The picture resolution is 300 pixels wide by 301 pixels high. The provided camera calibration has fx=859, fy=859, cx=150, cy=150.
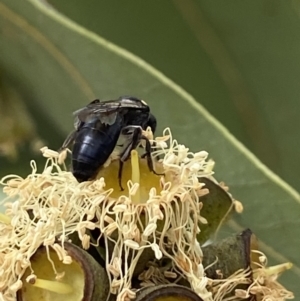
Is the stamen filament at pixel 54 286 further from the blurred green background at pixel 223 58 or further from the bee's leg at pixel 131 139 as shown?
the blurred green background at pixel 223 58

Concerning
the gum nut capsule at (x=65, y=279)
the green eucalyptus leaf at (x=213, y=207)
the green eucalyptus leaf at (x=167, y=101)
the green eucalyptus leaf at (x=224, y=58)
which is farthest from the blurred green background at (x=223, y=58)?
the gum nut capsule at (x=65, y=279)

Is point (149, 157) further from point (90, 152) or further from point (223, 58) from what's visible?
point (223, 58)

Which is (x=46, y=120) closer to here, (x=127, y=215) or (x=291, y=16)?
(x=291, y=16)

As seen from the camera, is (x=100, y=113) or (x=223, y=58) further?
(x=223, y=58)

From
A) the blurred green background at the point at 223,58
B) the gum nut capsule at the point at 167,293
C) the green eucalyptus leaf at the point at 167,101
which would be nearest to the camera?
the gum nut capsule at the point at 167,293

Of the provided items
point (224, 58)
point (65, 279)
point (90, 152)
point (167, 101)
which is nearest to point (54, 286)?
point (65, 279)

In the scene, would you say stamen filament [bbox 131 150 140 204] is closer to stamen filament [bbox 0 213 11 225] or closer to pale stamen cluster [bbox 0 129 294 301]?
pale stamen cluster [bbox 0 129 294 301]

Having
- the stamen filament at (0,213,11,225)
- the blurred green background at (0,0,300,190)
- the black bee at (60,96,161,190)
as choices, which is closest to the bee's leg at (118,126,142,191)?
the black bee at (60,96,161,190)
